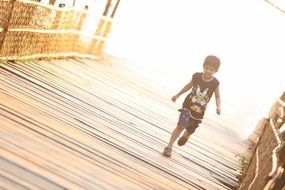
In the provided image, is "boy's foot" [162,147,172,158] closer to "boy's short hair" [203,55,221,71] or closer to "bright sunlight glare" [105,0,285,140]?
"boy's short hair" [203,55,221,71]

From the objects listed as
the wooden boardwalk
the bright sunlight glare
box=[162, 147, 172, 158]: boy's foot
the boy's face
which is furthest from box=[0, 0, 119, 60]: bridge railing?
the bright sunlight glare

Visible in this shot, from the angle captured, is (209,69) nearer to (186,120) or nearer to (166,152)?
(186,120)

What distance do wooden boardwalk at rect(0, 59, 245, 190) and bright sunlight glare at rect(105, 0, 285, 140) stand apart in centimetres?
822

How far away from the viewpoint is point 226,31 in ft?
64.2

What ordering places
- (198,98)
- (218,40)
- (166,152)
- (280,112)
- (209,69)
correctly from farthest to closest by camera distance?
(218,40), (280,112), (166,152), (198,98), (209,69)

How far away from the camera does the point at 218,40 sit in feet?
65.1

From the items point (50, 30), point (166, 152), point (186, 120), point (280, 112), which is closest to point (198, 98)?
point (186, 120)

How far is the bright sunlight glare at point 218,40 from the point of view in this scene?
18766 mm

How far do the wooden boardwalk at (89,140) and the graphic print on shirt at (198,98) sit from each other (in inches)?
30.2

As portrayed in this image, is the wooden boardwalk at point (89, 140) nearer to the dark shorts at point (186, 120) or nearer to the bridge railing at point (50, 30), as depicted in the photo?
the bridge railing at point (50, 30)

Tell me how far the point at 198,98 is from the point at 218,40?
534 inches

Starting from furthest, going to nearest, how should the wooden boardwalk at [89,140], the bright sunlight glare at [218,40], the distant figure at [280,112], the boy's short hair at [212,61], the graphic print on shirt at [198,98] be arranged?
the bright sunlight glare at [218,40]
the distant figure at [280,112]
the graphic print on shirt at [198,98]
the boy's short hair at [212,61]
the wooden boardwalk at [89,140]

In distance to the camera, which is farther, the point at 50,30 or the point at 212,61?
the point at 50,30

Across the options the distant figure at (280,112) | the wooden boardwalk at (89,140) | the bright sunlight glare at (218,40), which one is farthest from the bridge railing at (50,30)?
the bright sunlight glare at (218,40)
